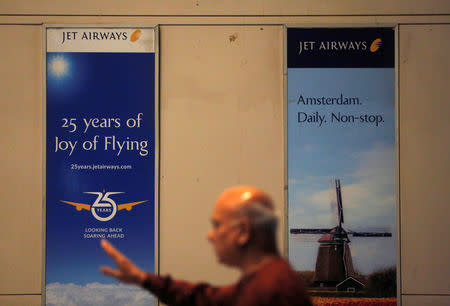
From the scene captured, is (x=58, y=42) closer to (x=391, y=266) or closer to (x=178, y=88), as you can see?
(x=178, y=88)

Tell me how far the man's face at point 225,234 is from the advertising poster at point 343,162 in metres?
3.59

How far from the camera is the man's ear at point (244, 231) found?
209cm

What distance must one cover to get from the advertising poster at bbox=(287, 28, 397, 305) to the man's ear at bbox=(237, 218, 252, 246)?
363 cm

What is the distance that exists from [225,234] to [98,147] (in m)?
3.80

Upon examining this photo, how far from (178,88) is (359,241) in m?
2.30

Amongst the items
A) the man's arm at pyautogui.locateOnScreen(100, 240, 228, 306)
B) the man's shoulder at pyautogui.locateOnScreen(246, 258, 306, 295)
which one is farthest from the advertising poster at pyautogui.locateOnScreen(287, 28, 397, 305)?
the man's shoulder at pyautogui.locateOnScreen(246, 258, 306, 295)

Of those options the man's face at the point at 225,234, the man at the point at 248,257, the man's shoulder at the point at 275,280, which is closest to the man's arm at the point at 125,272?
the man at the point at 248,257

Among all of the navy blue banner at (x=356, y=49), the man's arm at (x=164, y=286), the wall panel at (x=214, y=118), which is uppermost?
the navy blue banner at (x=356, y=49)

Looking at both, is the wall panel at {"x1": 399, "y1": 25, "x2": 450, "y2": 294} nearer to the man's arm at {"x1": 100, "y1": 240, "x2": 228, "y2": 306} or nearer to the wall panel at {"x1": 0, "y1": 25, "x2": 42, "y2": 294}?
the wall panel at {"x1": 0, "y1": 25, "x2": 42, "y2": 294}

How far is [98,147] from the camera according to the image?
5703 mm

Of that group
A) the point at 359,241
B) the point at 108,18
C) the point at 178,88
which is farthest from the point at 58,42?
the point at 359,241

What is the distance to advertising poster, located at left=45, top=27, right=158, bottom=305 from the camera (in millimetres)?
5641

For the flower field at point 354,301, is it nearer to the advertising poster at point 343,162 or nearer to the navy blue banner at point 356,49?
the advertising poster at point 343,162

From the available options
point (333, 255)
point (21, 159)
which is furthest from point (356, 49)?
point (21, 159)
